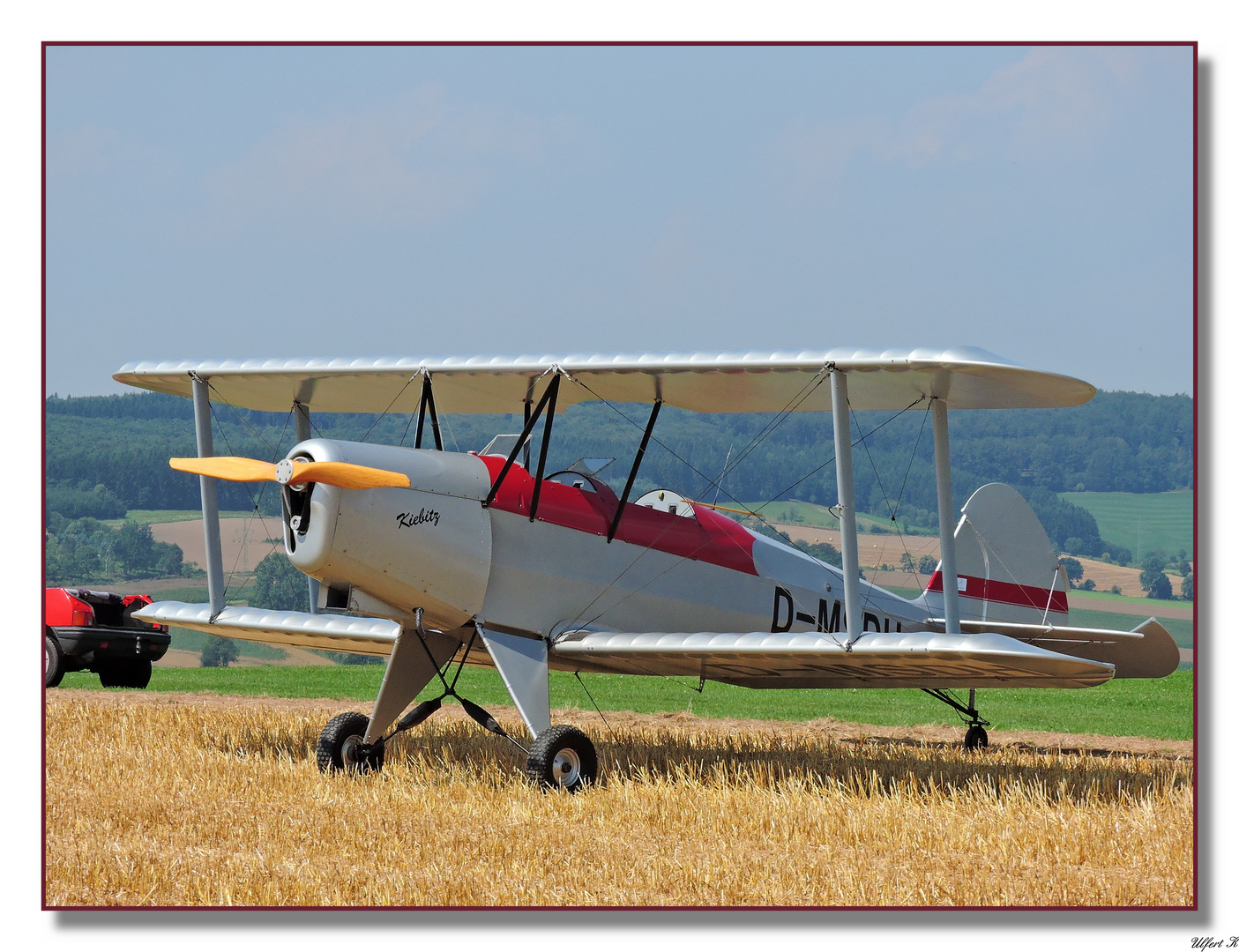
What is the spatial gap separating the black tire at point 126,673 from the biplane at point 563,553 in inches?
243

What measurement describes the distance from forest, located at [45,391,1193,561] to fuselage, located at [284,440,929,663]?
24.9 meters

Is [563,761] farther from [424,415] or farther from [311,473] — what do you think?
[424,415]

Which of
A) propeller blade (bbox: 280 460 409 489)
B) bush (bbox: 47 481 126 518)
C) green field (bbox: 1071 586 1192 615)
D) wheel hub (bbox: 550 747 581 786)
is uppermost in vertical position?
propeller blade (bbox: 280 460 409 489)

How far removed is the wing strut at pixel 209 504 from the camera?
36.1 feet

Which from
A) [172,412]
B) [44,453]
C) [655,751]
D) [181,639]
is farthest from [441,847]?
[172,412]

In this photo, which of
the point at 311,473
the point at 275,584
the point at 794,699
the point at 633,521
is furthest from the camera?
the point at 275,584

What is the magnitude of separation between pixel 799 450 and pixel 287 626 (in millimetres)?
60968

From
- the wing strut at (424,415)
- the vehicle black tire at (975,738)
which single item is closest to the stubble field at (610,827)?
the vehicle black tire at (975,738)

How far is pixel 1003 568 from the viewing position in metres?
14.3

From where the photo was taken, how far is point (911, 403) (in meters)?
A: 10.4

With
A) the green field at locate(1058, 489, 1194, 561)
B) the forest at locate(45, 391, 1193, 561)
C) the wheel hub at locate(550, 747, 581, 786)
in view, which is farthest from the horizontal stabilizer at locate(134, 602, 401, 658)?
the green field at locate(1058, 489, 1194, 561)

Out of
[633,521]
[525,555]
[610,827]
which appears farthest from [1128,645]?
[610,827]

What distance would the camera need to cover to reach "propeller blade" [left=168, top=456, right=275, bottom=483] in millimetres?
8883

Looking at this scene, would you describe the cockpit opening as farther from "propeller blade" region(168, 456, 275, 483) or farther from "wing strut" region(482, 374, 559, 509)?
"propeller blade" region(168, 456, 275, 483)
